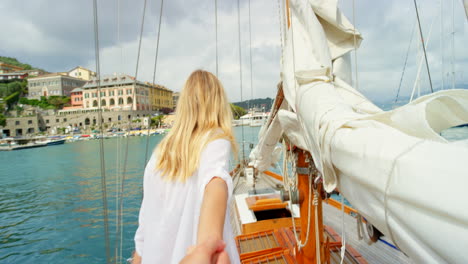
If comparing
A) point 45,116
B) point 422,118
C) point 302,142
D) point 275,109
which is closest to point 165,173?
point 422,118

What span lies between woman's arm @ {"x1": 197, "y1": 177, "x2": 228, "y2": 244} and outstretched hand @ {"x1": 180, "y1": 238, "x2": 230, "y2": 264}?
1.9 inches

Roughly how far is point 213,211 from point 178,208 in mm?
209

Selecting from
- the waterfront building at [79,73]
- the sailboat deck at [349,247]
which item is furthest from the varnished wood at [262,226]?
the waterfront building at [79,73]

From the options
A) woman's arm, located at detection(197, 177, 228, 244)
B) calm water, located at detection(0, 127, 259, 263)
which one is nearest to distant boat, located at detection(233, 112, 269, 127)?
calm water, located at detection(0, 127, 259, 263)

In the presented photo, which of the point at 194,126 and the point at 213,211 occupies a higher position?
the point at 194,126

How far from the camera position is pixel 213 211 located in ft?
1.62

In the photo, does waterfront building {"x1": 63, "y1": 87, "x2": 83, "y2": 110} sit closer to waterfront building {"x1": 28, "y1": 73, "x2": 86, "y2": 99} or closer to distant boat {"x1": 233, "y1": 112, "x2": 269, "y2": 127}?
waterfront building {"x1": 28, "y1": 73, "x2": 86, "y2": 99}

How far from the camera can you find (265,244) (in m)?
2.89

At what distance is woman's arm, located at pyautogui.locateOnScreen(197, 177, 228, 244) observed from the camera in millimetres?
448

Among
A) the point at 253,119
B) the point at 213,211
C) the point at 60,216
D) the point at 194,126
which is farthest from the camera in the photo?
the point at 60,216

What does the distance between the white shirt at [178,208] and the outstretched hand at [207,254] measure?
190 mm

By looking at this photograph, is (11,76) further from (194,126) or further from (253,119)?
(194,126)

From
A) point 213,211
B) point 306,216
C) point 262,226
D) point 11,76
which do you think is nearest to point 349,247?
point 306,216

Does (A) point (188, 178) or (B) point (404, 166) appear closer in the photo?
(B) point (404, 166)
